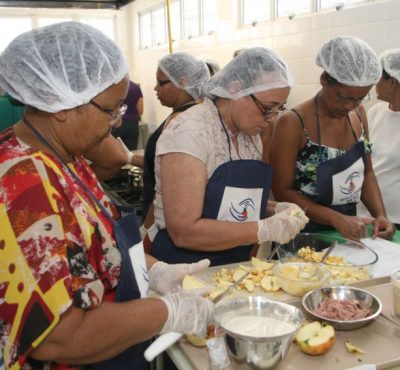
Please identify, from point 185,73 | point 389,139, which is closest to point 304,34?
point 185,73

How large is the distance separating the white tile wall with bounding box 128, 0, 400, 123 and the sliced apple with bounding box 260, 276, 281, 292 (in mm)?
2234

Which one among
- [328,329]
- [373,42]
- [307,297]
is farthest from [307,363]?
[373,42]

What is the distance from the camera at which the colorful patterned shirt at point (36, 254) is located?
34.5 inches

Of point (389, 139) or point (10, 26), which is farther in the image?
point (10, 26)

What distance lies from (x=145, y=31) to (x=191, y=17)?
1.91 metres

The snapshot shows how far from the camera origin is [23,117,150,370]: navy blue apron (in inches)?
43.8

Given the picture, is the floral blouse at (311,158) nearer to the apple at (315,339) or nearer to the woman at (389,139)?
the woman at (389,139)

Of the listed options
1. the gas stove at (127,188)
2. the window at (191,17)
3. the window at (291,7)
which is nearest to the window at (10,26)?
the window at (191,17)

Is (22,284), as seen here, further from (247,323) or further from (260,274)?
(260,274)

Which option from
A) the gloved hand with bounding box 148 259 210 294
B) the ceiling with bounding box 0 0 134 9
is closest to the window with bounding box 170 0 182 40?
Answer: the ceiling with bounding box 0 0 134 9

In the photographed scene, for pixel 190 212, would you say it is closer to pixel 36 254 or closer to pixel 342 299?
pixel 342 299

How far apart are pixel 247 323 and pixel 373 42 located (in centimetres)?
267

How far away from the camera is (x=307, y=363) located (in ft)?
3.51

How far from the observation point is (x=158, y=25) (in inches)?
284
